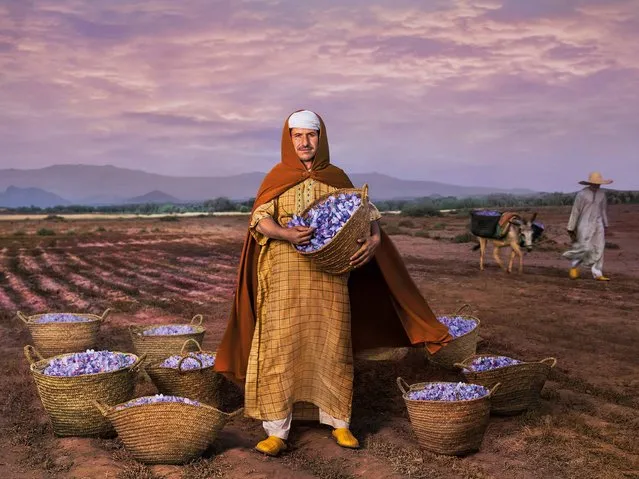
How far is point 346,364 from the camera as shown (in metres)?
5.24

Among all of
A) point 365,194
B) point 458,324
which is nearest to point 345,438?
point 365,194

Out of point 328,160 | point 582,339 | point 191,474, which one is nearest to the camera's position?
point 191,474

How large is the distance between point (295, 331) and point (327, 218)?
35.2 inches

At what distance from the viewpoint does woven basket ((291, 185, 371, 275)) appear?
4598 mm

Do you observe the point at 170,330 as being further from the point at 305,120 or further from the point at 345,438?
the point at 305,120

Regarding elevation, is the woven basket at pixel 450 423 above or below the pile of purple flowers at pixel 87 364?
below

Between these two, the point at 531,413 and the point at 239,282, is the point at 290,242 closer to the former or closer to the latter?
the point at 239,282

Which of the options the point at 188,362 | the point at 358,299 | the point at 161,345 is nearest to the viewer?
the point at 358,299

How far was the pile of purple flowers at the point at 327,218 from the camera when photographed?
4.76 m

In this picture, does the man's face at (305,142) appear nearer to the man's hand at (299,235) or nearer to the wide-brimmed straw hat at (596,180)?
the man's hand at (299,235)

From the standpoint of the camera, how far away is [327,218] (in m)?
4.79

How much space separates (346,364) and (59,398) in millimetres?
2055

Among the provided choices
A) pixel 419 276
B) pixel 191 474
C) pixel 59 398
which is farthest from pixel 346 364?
pixel 419 276

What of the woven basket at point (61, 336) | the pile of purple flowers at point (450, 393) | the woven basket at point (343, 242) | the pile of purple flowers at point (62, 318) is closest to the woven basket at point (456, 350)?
the pile of purple flowers at point (450, 393)
